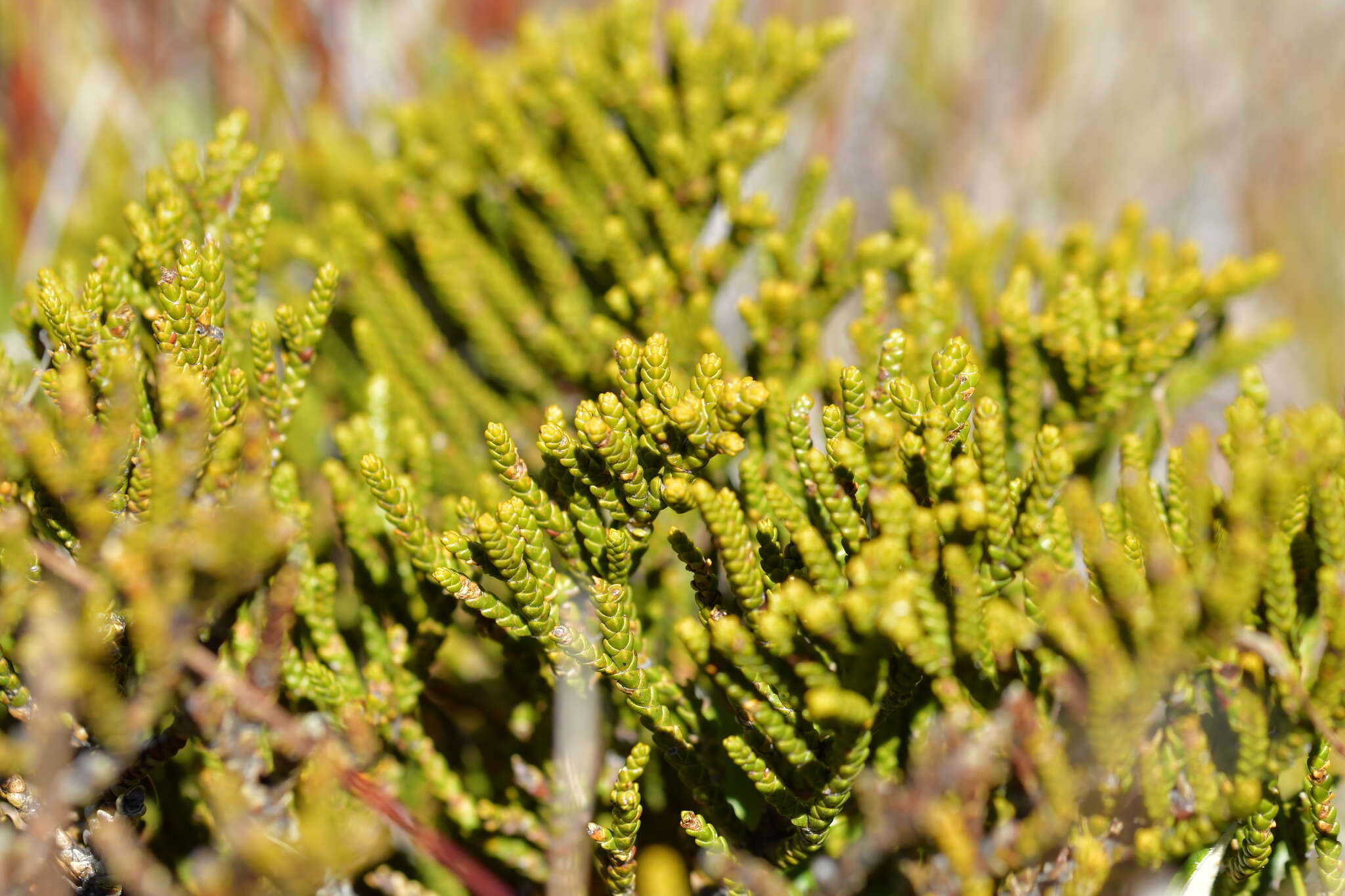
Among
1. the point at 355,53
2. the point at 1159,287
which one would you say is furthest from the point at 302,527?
the point at 355,53

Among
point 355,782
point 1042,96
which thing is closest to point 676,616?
point 355,782

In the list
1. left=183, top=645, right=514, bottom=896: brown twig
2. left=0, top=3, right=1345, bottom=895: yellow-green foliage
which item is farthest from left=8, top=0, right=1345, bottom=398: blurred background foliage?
left=183, top=645, right=514, bottom=896: brown twig

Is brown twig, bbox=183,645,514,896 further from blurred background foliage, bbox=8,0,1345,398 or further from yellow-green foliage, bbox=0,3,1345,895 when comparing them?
blurred background foliage, bbox=8,0,1345,398

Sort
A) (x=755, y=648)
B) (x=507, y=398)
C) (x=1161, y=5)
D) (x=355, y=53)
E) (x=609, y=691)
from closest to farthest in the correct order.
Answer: (x=755, y=648)
(x=609, y=691)
(x=507, y=398)
(x=355, y=53)
(x=1161, y=5)

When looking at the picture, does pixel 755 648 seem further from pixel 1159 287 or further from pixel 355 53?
pixel 355 53

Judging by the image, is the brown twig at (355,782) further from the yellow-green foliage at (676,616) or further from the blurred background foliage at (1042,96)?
the blurred background foliage at (1042,96)

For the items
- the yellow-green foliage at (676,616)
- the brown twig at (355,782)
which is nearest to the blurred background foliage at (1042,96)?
the yellow-green foliage at (676,616)
